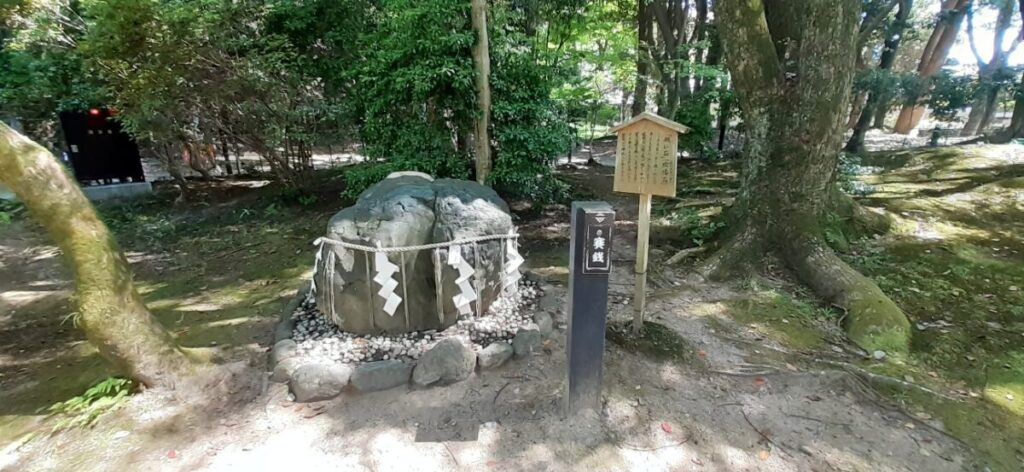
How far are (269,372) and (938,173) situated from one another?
11.0 m

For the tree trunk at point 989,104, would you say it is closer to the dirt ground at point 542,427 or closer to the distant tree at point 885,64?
the distant tree at point 885,64

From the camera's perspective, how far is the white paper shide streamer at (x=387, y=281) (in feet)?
12.1

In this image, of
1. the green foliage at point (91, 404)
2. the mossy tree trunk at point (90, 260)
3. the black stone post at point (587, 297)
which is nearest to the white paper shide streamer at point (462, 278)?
the black stone post at point (587, 297)

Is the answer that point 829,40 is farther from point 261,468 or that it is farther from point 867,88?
point 867,88

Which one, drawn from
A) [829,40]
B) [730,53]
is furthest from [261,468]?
[829,40]

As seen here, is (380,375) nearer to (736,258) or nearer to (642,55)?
(736,258)

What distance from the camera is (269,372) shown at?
371 cm

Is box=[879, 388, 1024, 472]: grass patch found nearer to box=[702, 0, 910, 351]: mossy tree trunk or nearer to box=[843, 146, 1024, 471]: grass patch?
box=[843, 146, 1024, 471]: grass patch

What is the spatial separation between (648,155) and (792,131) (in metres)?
2.28

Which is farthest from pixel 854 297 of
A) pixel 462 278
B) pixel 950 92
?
pixel 950 92

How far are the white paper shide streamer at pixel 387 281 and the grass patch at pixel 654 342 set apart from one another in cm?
174

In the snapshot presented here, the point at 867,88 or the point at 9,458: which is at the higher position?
the point at 867,88

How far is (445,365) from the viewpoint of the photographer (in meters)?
3.51

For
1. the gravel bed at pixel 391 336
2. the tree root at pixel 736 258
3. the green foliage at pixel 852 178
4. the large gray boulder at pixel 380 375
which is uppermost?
the green foliage at pixel 852 178
